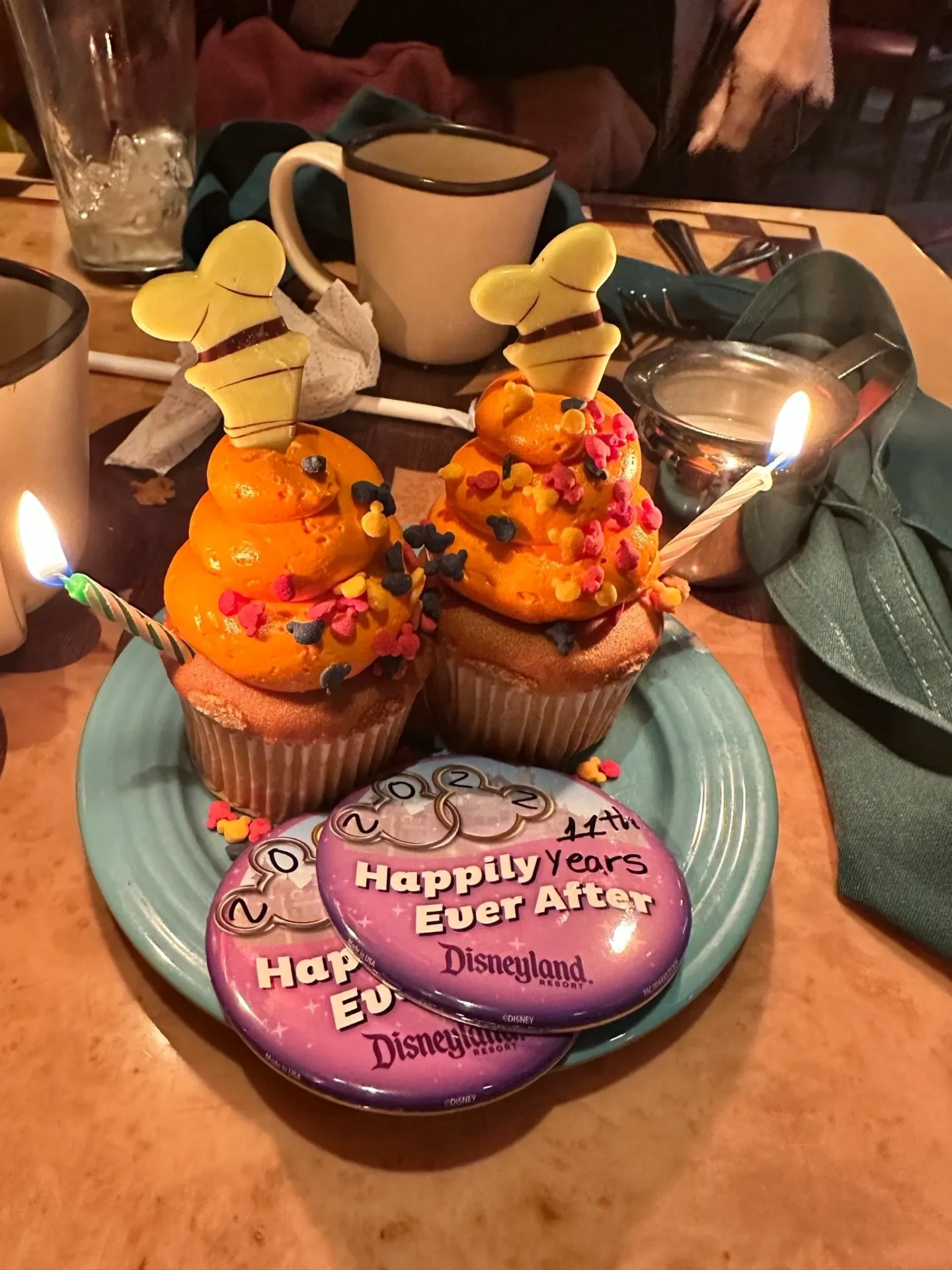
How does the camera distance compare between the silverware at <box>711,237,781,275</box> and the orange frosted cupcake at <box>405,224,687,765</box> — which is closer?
the orange frosted cupcake at <box>405,224,687,765</box>

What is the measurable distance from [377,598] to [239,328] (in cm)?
17

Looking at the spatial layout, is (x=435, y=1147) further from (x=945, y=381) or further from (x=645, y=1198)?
(x=945, y=381)

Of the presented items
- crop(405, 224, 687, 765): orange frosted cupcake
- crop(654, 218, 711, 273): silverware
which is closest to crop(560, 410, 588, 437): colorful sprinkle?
crop(405, 224, 687, 765): orange frosted cupcake

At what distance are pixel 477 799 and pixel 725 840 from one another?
0.17m

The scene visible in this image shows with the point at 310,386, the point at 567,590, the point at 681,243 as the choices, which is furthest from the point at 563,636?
the point at 681,243

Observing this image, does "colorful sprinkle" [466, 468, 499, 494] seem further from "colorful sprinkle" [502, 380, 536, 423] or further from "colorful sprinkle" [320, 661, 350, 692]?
"colorful sprinkle" [320, 661, 350, 692]

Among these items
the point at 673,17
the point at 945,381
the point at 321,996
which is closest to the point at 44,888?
the point at 321,996

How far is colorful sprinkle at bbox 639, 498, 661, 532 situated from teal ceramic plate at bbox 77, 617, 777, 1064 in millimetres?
139

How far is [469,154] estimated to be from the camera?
1072mm

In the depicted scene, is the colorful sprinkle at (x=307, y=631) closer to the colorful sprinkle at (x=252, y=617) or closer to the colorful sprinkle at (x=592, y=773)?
the colorful sprinkle at (x=252, y=617)

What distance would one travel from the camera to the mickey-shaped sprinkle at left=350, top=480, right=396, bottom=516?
1.84ft

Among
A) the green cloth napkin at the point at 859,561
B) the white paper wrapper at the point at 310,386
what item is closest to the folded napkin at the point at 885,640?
the green cloth napkin at the point at 859,561

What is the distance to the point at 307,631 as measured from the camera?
54 centimetres

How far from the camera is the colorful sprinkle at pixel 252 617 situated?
1.79 feet
